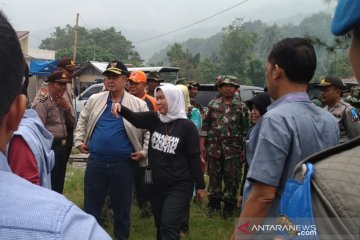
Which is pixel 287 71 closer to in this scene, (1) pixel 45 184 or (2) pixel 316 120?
(2) pixel 316 120

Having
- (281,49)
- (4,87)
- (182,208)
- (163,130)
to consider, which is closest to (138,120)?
(163,130)

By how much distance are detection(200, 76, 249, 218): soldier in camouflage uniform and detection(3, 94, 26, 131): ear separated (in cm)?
456

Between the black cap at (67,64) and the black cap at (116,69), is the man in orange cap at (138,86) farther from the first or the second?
the black cap at (116,69)

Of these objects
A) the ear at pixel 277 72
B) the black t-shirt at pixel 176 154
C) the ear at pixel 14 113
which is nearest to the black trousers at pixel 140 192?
the black t-shirt at pixel 176 154

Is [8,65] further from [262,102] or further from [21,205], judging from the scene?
[262,102]

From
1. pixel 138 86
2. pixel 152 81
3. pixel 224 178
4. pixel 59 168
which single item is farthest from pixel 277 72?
pixel 152 81

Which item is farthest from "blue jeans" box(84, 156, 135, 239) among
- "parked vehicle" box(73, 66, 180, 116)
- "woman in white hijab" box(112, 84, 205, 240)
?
"parked vehicle" box(73, 66, 180, 116)

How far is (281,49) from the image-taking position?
6.59 ft

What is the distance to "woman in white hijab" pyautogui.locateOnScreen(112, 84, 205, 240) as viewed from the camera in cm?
358

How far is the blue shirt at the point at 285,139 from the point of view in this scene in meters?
1.83

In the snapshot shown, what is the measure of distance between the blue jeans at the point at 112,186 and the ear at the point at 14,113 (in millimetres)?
3079

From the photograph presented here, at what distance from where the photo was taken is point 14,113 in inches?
37.9

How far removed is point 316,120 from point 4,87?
1458 mm

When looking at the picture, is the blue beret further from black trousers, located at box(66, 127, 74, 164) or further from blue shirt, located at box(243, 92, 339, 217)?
black trousers, located at box(66, 127, 74, 164)
